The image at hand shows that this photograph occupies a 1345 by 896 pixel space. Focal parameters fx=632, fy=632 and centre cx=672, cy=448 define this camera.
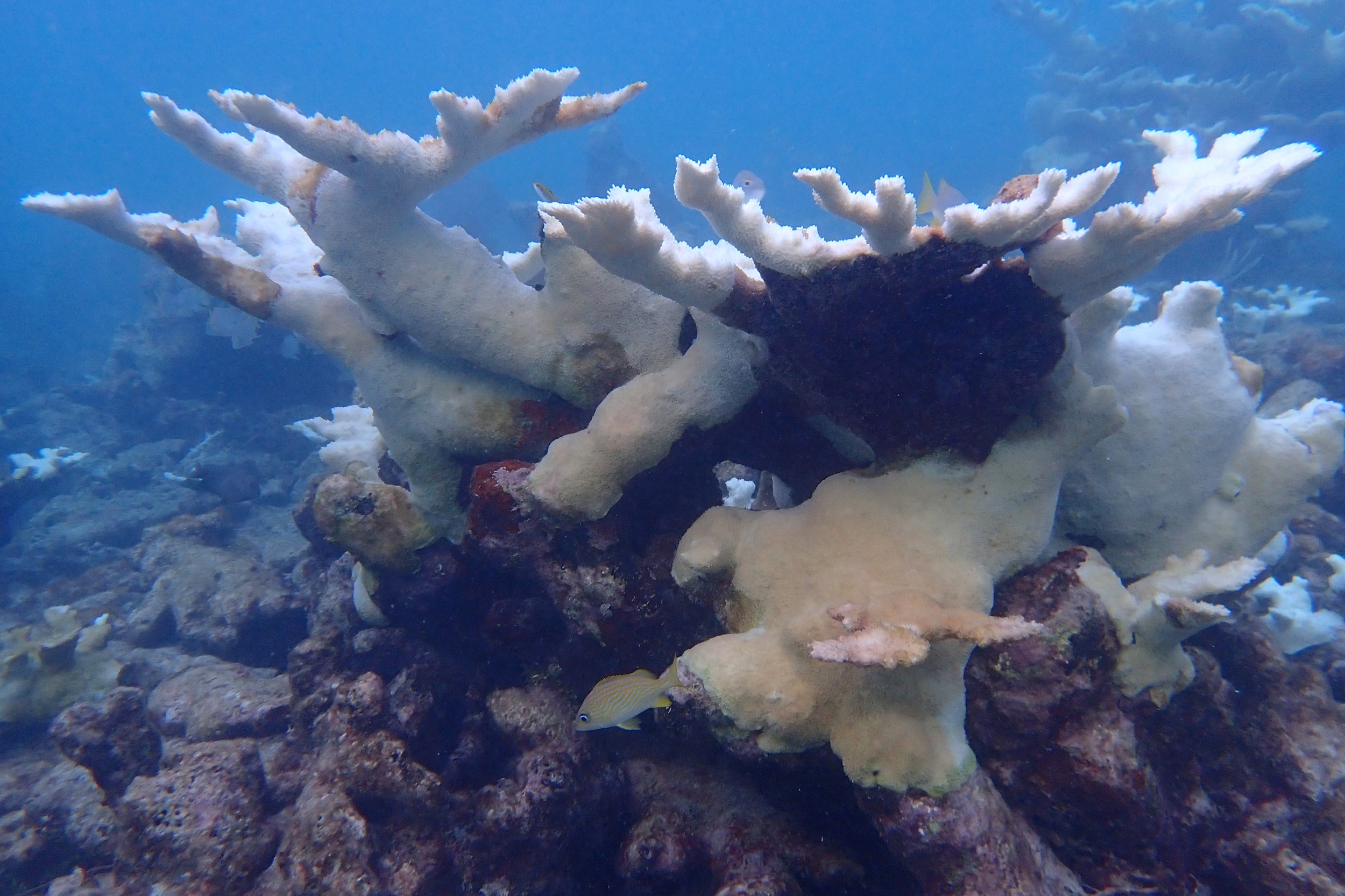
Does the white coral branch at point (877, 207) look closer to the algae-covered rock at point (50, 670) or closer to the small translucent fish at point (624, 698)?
the small translucent fish at point (624, 698)

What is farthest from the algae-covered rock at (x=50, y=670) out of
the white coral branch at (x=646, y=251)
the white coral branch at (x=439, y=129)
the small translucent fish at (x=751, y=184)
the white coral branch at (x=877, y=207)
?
the small translucent fish at (x=751, y=184)

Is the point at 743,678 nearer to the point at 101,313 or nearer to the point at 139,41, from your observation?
the point at 101,313

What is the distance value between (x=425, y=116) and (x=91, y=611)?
96.2 m

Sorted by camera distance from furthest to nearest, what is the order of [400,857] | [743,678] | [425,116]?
[425,116] < [400,857] < [743,678]

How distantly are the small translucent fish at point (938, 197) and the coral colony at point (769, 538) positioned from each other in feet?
7.36

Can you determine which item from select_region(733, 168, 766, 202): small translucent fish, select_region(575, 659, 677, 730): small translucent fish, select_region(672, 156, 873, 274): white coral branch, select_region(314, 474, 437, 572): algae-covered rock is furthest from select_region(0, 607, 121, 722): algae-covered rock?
select_region(733, 168, 766, 202): small translucent fish

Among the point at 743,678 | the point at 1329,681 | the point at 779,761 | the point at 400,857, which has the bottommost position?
the point at 1329,681

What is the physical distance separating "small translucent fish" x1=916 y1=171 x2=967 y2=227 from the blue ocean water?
42204mm

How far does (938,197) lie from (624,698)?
5685mm

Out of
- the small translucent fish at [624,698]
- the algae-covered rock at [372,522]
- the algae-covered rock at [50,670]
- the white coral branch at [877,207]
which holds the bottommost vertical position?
the small translucent fish at [624,698]

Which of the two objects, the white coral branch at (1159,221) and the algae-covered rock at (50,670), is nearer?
the white coral branch at (1159,221)

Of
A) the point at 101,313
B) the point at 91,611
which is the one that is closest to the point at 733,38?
the point at 101,313

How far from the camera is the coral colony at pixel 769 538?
240cm

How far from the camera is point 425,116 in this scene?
3460 inches
